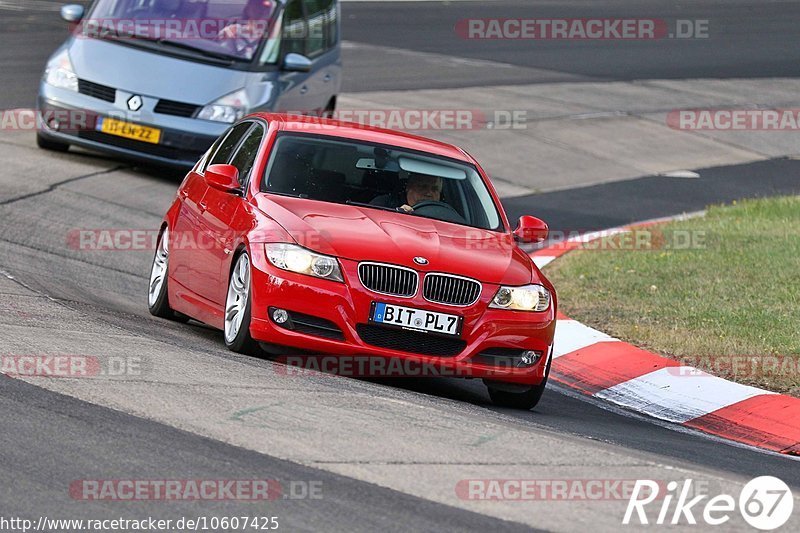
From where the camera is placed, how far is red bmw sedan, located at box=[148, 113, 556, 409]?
838cm

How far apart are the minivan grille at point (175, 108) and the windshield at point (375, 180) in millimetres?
5982

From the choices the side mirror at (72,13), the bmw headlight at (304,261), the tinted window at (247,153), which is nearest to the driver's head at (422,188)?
the tinted window at (247,153)

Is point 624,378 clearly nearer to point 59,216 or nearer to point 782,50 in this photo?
point 59,216

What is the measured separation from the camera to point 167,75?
15.8m

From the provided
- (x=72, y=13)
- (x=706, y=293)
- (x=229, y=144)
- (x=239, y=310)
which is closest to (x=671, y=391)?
(x=706, y=293)

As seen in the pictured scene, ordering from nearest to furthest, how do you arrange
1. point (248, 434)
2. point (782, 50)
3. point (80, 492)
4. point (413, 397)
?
point (80, 492) → point (248, 434) → point (413, 397) → point (782, 50)

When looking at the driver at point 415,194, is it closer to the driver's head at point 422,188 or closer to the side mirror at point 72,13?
the driver's head at point 422,188

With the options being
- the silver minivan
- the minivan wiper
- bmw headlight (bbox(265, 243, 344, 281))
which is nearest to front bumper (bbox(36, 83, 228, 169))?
the silver minivan

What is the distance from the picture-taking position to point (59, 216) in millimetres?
13617

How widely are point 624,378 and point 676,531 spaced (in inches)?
182

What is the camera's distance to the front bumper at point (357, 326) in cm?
834

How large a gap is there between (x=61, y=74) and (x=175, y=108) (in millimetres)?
1301

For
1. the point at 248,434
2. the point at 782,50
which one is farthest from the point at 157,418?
the point at 782,50

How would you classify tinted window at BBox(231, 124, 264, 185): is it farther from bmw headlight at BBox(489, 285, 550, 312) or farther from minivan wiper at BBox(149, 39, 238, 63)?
minivan wiper at BBox(149, 39, 238, 63)
